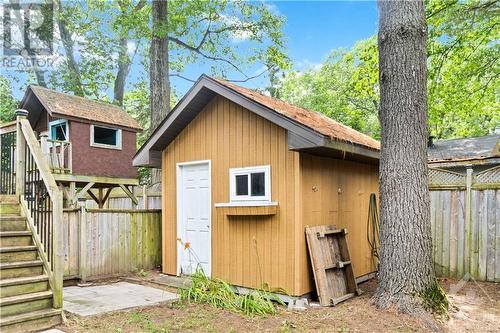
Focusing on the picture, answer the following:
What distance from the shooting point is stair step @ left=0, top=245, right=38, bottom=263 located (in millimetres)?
4438

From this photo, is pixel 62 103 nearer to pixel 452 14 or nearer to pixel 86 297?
pixel 86 297

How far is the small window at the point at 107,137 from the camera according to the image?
12750mm

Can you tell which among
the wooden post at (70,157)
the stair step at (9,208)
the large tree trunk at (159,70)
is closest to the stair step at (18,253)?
the stair step at (9,208)

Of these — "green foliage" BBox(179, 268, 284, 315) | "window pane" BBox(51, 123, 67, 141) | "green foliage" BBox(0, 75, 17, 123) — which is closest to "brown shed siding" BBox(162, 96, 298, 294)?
"green foliage" BBox(179, 268, 284, 315)

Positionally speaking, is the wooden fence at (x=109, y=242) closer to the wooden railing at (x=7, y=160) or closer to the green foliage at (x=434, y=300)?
the wooden railing at (x=7, y=160)

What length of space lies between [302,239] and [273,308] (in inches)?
39.4

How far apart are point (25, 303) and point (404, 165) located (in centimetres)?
469

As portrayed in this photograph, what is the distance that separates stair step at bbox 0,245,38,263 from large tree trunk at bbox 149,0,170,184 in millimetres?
7245

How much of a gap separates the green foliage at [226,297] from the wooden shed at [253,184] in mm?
267

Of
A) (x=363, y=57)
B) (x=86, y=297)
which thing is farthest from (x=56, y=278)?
(x=363, y=57)

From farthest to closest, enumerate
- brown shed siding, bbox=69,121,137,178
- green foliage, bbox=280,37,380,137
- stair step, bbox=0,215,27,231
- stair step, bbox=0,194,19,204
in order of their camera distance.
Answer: green foliage, bbox=280,37,380,137 < brown shed siding, bbox=69,121,137,178 < stair step, bbox=0,194,19,204 < stair step, bbox=0,215,27,231

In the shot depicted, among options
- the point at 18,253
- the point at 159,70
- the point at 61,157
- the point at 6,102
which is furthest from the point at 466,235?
the point at 6,102

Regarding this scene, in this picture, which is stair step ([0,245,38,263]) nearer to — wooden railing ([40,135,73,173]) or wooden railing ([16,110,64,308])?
wooden railing ([16,110,64,308])

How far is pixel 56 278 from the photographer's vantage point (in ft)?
14.1
